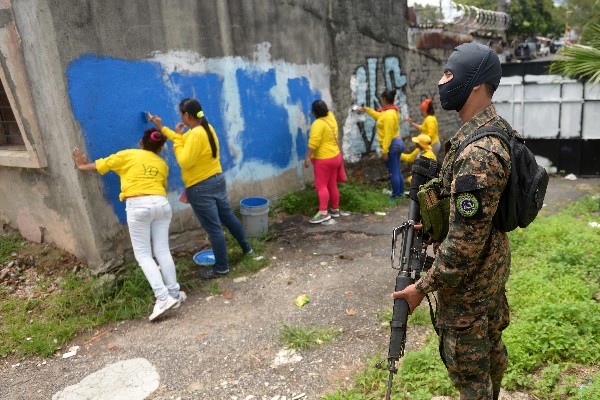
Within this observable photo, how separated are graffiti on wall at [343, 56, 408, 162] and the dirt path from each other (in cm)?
320

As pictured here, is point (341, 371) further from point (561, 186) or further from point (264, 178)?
point (561, 186)

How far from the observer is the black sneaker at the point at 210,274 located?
4.89 m

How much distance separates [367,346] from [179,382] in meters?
1.40

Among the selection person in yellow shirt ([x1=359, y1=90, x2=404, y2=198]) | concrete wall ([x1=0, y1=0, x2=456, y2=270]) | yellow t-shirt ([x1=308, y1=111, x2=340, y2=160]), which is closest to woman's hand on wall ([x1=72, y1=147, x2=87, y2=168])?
concrete wall ([x1=0, y1=0, x2=456, y2=270])

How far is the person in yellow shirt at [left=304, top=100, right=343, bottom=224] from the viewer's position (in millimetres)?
6191

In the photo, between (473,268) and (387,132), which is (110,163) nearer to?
(473,268)

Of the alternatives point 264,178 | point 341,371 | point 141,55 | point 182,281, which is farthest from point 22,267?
point 341,371

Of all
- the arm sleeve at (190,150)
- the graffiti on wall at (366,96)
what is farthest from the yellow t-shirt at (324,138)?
the arm sleeve at (190,150)

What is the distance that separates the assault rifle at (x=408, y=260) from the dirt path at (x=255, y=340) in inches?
44.4

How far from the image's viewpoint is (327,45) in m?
7.50

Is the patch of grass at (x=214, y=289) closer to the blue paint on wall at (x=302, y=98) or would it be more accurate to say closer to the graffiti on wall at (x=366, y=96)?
the blue paint on wall at (x=302, y=98)

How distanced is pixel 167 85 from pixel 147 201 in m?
1.63

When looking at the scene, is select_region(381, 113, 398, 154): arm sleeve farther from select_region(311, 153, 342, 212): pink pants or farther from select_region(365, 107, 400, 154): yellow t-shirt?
select_region(311, 153, 342, 212): pink pants

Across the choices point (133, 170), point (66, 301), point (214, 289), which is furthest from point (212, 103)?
point (66, 301)
